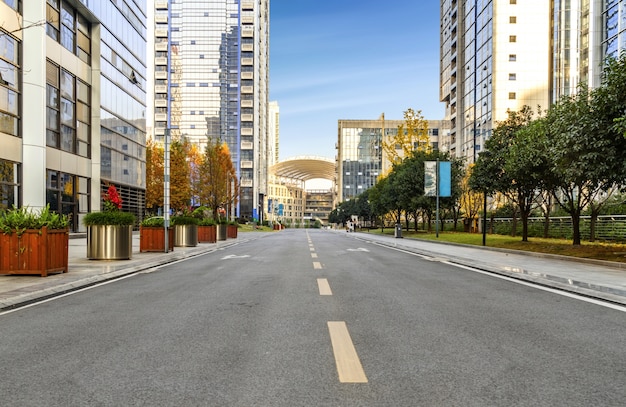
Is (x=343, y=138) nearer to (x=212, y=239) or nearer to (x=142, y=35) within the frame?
(x=142, y=35)

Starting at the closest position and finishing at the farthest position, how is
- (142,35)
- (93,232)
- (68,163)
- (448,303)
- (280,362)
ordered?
1. (280,362)
2. (448,303)
3. (93,232)
4. (68,163)
5. (142,35)

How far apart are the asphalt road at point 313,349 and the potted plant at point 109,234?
21.4 ft

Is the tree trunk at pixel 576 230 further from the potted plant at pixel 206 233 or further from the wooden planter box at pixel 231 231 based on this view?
the wooden planter box at pixel 231 231

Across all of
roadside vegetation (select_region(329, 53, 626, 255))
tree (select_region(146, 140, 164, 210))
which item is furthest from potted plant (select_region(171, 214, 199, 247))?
tree (select_region(146, 140, 164, 210))

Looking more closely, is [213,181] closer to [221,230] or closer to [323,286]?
[221,230]

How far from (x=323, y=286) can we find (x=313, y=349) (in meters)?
4.50

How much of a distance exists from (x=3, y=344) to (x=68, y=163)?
27.1 m

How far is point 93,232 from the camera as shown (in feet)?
48.4

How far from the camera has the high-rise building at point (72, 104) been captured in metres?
22.9

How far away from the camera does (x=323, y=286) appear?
361 inches

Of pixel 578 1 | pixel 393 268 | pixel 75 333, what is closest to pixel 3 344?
pixel 75 333

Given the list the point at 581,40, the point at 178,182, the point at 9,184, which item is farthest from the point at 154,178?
the point at 581,40

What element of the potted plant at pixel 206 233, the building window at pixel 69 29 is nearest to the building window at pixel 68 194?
the potted plant at pixel 206 233

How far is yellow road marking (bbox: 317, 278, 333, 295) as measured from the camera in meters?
8.41
